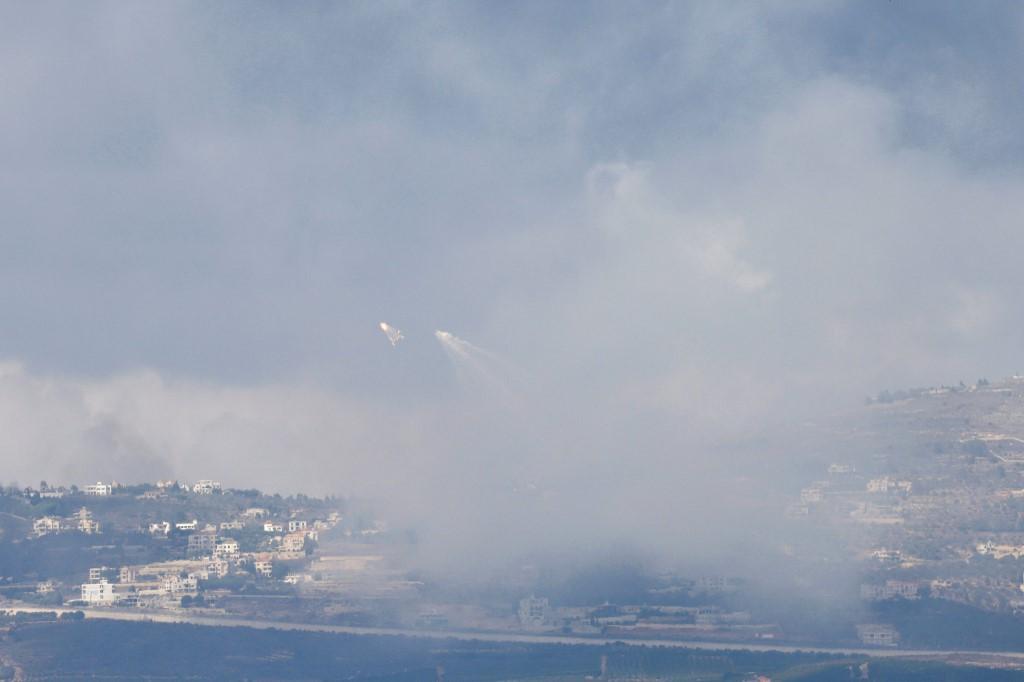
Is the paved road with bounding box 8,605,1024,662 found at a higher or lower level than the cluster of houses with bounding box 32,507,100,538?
lower

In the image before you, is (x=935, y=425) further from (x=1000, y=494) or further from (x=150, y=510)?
(x=150, y=510)

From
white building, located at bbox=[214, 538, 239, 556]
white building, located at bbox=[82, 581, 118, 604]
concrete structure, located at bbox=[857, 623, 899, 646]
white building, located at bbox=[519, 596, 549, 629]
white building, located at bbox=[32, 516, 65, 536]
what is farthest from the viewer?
white building, located at bbox=[32, 516, 65, 536]

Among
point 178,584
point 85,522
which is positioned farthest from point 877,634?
point 85,522

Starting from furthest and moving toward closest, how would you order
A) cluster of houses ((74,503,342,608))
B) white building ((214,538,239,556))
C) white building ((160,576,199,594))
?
1. white building ((214,538,239,556))
2. white building ((160,576,199,594))
3. cluster of houses ((74,503,342,608))

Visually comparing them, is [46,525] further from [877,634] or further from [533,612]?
[877,634]

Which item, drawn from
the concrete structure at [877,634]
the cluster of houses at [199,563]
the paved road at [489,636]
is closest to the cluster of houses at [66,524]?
the cluster of houses at [199,563]

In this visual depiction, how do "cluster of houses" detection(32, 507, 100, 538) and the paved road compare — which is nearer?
the paved road

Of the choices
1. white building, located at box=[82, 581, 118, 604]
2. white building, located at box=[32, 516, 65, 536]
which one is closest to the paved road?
white building, located at box=[82, 581, 118, 604]

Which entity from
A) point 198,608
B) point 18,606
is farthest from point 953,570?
point 18,606

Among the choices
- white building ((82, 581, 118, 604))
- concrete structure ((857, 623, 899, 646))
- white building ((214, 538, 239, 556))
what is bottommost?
concrete structure ((857, 623, 899, 646))

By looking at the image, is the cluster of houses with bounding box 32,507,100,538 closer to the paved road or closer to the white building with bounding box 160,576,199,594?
the white building with bounding box 160,576,199,594
